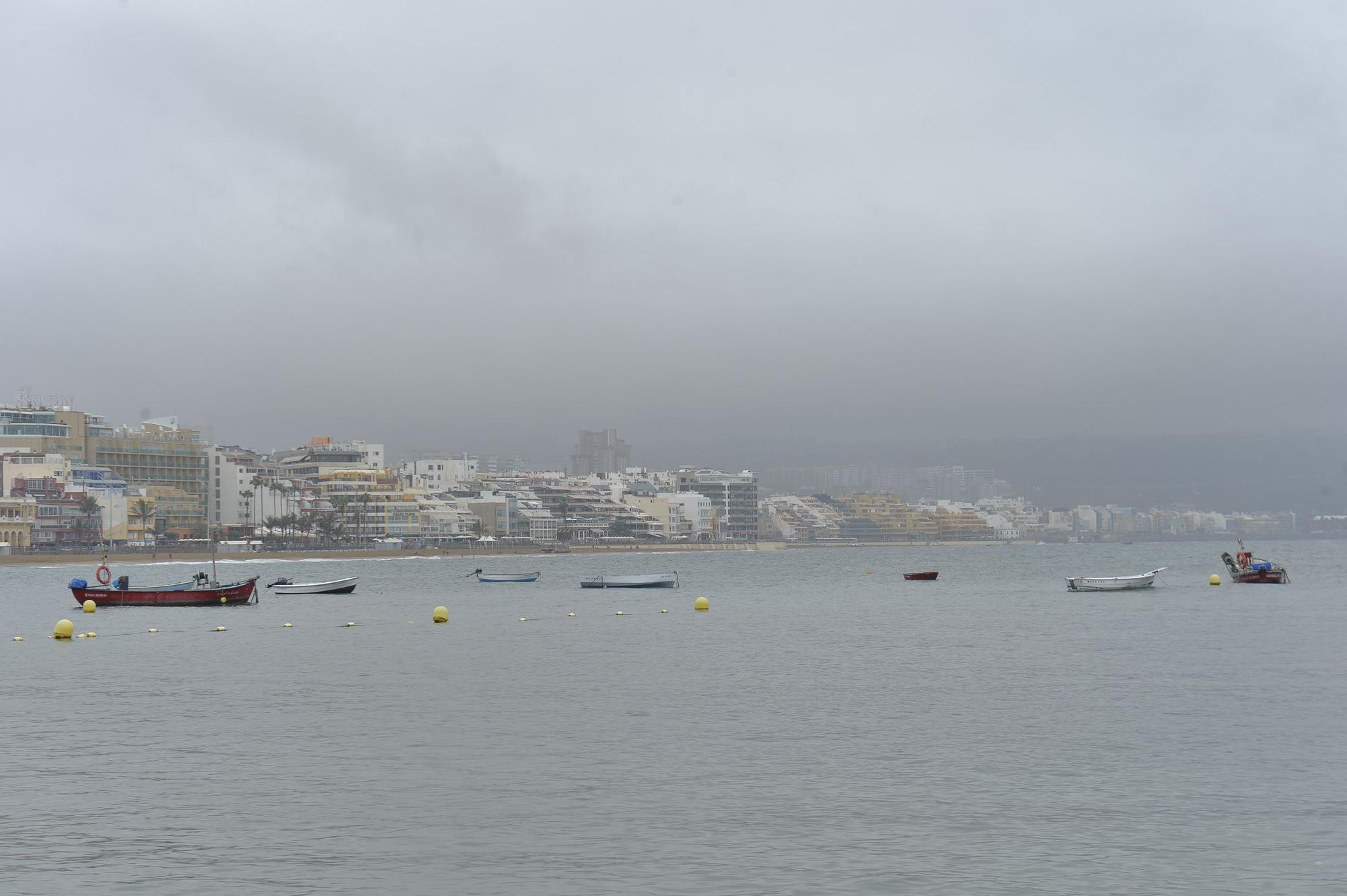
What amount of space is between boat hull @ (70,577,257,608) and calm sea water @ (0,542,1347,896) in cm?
2185

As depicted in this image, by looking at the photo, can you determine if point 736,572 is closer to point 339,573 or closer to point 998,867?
point 339,573

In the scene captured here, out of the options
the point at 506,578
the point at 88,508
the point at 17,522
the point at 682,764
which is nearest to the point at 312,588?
the point at 506,578

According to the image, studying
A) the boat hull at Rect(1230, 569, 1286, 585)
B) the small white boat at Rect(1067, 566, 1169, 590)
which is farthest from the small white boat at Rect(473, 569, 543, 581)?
the boat hull at Rect(1230, 569, 1286, 585)

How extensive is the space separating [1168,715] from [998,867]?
16.1 meters

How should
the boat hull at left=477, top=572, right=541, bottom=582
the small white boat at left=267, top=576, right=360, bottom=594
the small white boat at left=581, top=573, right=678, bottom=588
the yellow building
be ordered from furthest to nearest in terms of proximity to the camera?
the yellow building
the boat hull at left=477, top=572, right=541, bottom=582
the small white boat at left=581, top=573, right=678, bottom=588
the small white boat at left=267, top=576, right=360, bottom=594

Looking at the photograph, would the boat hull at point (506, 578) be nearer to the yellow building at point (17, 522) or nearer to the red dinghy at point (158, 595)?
the red dinghy at point (158, 595)

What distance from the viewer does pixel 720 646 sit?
57.8 meters

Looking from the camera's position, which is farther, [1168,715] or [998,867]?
[1168,715]

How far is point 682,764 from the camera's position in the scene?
28.4 metres

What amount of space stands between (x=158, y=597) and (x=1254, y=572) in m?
74.8

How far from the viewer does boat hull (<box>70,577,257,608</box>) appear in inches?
3307

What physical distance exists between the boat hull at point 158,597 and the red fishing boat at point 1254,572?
69.7 meters

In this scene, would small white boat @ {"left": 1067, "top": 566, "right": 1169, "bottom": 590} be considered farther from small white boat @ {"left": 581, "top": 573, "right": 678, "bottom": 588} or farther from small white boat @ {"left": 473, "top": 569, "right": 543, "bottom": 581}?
small white boat @ {"left": 473, "top": 569, "right": 543, "bottom": 581}

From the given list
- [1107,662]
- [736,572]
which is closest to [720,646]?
[1107,662]
